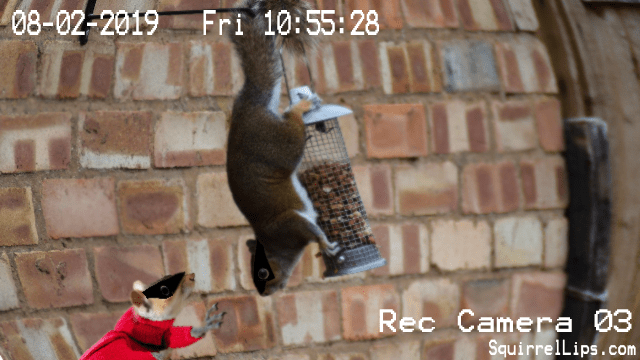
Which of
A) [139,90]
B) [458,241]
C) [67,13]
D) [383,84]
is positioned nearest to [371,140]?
[383,84]

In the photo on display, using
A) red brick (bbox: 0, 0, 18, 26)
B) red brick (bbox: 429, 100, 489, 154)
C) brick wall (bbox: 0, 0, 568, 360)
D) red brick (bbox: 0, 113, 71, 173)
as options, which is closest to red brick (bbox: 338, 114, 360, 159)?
brick wall (bbox: 0, 0, 568, 360)

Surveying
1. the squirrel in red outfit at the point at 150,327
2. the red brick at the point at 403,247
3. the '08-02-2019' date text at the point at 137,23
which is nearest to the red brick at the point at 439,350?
the red brick at the point at 403,247

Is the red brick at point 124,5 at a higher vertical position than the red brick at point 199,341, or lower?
higher

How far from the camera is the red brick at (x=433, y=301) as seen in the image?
0.64 metres

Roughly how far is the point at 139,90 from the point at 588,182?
60 cm

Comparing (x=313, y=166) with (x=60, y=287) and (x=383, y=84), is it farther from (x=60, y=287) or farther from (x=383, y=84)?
(x=60, y=287)

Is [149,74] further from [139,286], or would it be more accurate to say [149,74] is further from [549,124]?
[549,124]

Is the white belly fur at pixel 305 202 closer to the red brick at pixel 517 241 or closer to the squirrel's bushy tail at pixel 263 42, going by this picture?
the squirrel's bushy tail at pixel 263 42

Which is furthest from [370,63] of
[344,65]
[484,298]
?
[484,298]

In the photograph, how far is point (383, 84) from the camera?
60cm

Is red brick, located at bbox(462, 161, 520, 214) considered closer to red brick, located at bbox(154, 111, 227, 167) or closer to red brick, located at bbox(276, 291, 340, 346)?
red brick, located at bbox(276, 291, 340, 346)

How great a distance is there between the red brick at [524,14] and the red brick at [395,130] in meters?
0.19

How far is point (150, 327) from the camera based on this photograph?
1.74 feet

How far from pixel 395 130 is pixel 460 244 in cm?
18
